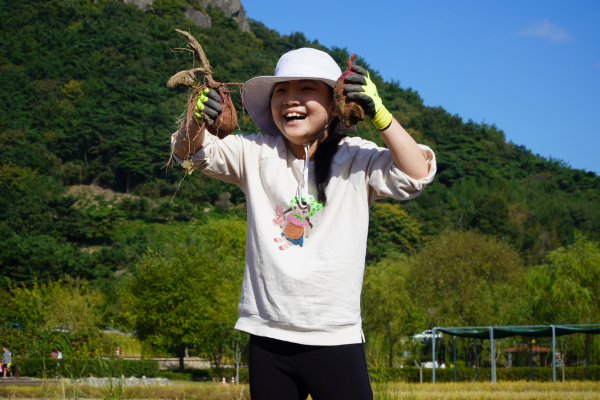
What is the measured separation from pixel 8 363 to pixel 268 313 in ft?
65.0

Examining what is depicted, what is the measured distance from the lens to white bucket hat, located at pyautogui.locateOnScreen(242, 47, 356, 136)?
2.29 meters

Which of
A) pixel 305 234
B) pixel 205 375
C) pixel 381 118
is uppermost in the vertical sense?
pixel 381 118

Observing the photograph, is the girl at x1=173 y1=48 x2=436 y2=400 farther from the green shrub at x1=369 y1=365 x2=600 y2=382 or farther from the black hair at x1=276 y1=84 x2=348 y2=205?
the green shrub at x1=369 y1=365 x2=600 y2=382

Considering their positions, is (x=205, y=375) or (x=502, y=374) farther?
(x=205, y=375)

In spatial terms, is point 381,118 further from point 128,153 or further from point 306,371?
point 128,153

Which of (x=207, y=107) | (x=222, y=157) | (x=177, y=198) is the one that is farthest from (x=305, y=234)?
(x=177, y=198)

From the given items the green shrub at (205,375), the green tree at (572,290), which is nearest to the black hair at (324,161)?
the green shrub at (205,375)

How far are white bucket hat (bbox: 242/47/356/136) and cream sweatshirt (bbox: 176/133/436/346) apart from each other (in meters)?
0.23

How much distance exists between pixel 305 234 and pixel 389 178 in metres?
0.38

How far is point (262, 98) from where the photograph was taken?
2557mm

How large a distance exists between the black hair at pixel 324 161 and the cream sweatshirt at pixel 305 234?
0.07 ft

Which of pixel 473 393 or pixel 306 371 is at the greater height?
pixel 306 371

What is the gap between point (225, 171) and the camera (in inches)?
94.4

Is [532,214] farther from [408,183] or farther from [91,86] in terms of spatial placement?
[408,183]
